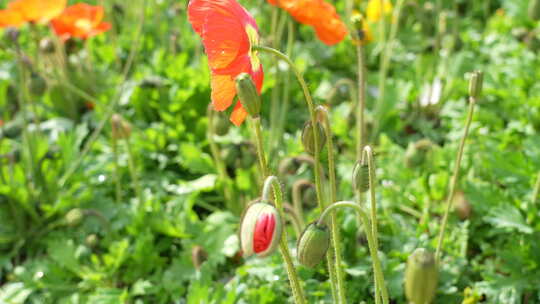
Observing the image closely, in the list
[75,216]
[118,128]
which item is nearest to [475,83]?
[118,128]

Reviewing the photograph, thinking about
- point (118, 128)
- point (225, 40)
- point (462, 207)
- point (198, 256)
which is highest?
point (225, 40)

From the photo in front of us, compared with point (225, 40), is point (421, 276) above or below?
below

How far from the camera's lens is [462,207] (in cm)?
207

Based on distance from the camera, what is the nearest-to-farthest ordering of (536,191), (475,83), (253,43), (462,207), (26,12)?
1. (253,43)
2. (475,83)
3. (536,191)
4. (462,207)
5. (26,12)

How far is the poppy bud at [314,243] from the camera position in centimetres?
109

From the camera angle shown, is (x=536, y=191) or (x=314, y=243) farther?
(x=536, y=191)

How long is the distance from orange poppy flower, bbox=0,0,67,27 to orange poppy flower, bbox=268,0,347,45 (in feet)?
3.84

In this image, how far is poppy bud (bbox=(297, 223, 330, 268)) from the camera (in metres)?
1.09

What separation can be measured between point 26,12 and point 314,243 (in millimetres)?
1872

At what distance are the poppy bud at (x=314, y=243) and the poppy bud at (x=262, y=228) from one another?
111 mm

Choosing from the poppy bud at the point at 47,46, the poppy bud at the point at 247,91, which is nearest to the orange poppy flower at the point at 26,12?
the poppy bud at the point at 47,46

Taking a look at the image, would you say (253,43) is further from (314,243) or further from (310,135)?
(314,243)

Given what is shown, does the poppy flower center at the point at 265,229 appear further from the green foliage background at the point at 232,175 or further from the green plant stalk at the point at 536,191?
the green plant stalk at the point at 536,191

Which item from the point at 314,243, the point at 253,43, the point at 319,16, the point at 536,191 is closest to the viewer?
the point at 314,243
